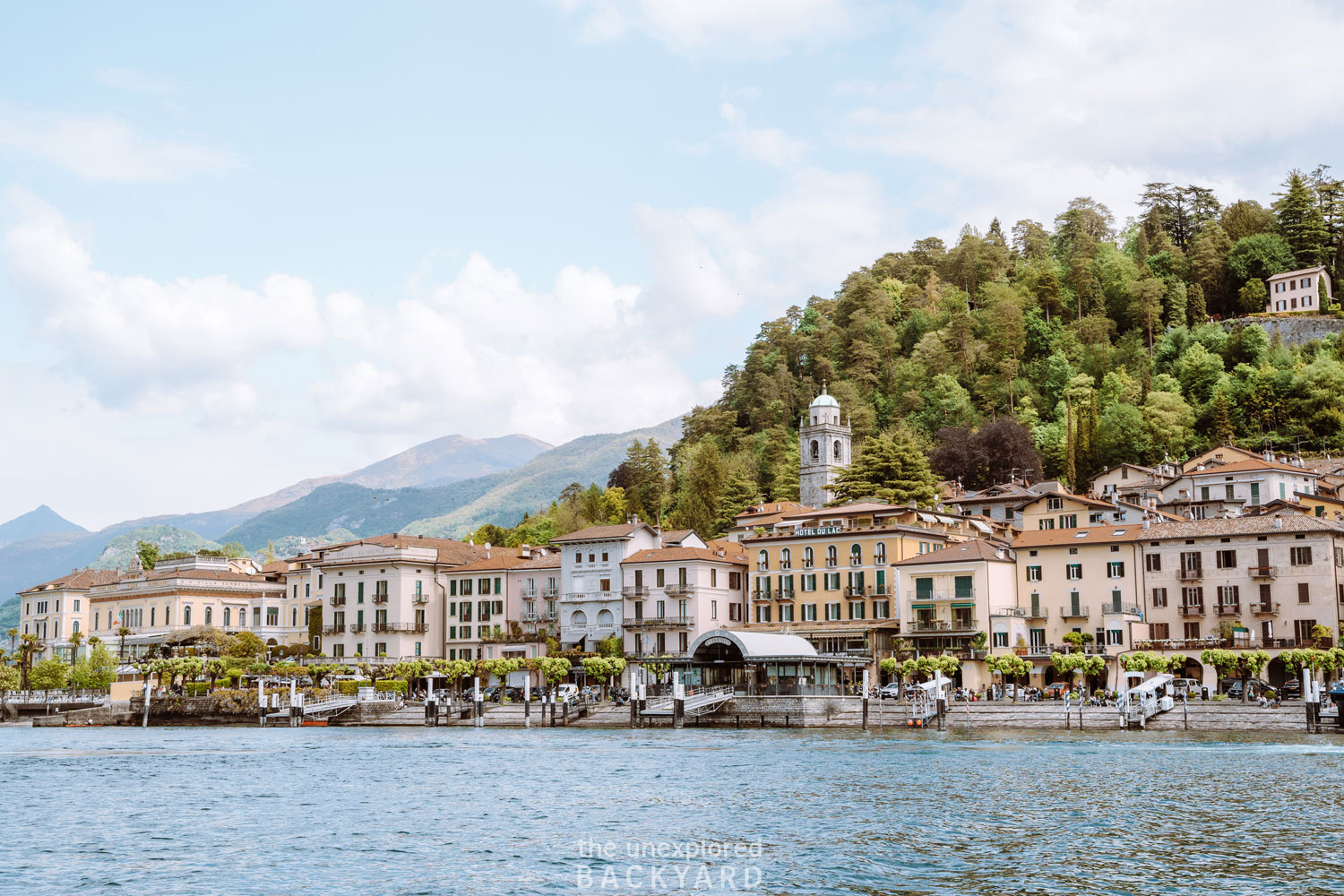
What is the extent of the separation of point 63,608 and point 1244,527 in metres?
109

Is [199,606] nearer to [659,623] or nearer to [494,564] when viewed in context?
[494,564]

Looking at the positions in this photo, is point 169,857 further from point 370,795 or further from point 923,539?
point 923,539

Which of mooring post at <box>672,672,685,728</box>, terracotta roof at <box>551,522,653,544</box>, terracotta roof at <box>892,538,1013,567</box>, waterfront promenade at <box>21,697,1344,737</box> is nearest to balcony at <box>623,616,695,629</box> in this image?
terracotta roof at <box>551,522,653,544</box>

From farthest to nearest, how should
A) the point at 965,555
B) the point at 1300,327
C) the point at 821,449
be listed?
the point at 1300,327 < the point at 821,449 < the point at 965,555

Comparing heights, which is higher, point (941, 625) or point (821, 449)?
point (821, 449)

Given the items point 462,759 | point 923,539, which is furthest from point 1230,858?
point 923,539

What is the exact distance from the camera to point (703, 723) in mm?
77875

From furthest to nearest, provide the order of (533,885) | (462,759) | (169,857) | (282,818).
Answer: (462,759) → (282,818) → (169,857) → (533,885)

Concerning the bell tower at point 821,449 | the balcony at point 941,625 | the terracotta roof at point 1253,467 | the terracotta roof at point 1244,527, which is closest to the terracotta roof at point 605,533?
the balcony at point 941,625

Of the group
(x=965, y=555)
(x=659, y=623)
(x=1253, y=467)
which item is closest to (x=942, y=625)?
(x=965, y=555)

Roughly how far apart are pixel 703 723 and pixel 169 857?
45.1 meters

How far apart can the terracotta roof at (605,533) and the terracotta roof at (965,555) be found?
20956 mm

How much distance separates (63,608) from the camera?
454 ft

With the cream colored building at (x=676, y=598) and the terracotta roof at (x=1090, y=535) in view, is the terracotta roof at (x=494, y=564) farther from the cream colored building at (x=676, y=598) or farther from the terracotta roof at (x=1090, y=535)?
the terracotta roof at (x=1090, y=535)
